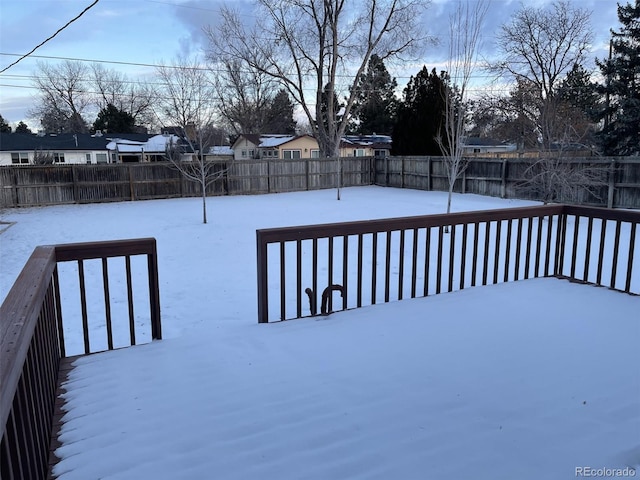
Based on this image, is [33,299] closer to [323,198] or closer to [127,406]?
[127,406]

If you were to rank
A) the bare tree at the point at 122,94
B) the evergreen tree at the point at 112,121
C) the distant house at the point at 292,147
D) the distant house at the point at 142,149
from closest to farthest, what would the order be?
the distant house at the point at 142,149, the distant house at the point at 292,147, the evergreen tree at the point at 112,121, the bare tree at the point at 122,94

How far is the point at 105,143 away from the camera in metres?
30.5

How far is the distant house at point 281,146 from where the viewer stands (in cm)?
3069

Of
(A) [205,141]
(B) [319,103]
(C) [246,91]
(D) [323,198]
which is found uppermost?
(C) [246,91]

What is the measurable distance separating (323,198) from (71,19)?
13.2 metres

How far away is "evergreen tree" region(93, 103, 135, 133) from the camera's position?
36.6m

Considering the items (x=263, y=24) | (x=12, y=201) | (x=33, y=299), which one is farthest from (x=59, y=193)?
(x=33, y=299)

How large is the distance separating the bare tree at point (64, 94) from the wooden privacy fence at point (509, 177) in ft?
90.7

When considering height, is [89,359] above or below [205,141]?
below

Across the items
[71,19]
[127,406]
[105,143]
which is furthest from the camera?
[105,143]

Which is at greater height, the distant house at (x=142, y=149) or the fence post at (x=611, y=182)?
the distant house at (x=142, y=149)

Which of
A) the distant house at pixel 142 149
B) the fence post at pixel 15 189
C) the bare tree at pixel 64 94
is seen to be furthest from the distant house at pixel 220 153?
the fence post at pixel 15 189

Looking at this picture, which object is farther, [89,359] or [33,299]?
[89,359]

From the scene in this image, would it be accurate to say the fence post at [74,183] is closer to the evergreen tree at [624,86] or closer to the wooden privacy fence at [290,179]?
the wooden privacy fence at [290,179]
